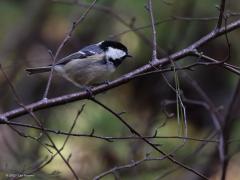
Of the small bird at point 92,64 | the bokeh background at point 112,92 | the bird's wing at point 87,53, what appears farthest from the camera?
the bokeh background at point 112,92

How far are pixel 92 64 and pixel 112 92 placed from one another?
254cm

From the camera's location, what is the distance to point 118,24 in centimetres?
611

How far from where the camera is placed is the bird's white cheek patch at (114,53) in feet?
12.7

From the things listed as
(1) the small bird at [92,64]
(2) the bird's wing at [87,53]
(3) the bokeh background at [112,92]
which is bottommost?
(1) the small bird at [92,64]

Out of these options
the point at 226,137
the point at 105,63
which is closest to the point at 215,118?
the point at 226,137

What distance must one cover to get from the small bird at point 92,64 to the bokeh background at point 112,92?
26.1 inches

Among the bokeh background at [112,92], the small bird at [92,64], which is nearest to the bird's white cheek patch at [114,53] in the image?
the small bird at [92,64]

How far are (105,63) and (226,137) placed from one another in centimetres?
89

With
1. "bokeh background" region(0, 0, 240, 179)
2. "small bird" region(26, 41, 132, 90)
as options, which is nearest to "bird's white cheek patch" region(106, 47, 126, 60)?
"small bird" region(26, 41, 132, 90)

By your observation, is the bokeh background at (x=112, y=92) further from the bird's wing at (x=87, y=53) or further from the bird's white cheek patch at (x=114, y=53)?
the bird's white cheek patch at (x=114, y=53)

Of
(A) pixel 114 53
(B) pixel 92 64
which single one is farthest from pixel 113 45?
(B) pixel 92 64

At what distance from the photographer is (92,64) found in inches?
154

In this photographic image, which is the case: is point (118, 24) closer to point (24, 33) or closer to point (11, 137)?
point (24, 33)

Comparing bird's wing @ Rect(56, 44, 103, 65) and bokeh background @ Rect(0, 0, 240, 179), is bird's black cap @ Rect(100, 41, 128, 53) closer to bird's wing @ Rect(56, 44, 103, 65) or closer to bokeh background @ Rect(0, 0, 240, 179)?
bird's wing @ Rect(56, 44, 103, 65)
